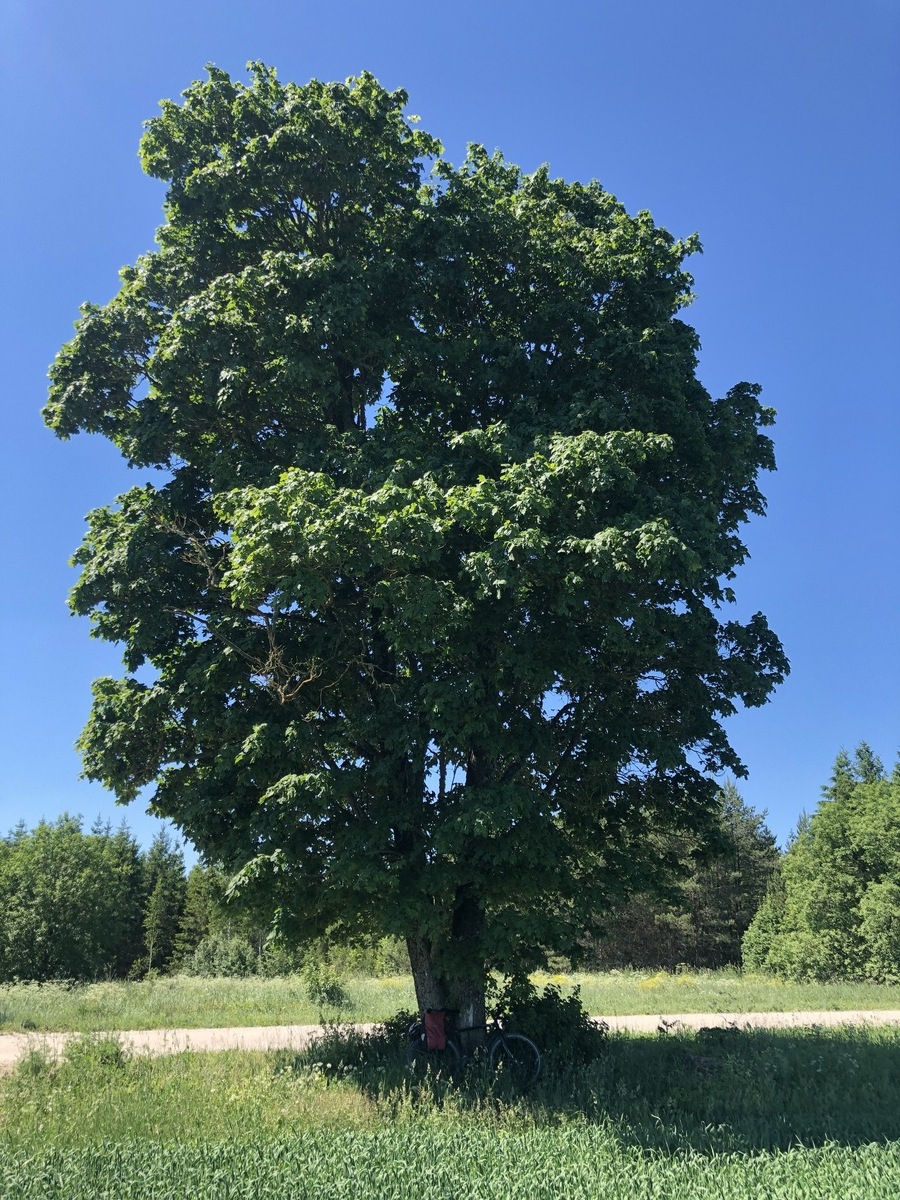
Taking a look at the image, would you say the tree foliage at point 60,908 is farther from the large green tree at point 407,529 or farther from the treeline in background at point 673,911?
the large green tree at point 407,529

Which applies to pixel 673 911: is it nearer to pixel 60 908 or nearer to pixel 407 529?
pixel 407 529

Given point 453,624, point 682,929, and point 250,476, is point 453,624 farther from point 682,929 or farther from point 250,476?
point 682,929

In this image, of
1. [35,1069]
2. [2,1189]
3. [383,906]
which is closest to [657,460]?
[383,906]

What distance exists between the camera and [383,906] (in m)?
9.12

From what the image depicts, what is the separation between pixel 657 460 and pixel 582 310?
8.24 ft

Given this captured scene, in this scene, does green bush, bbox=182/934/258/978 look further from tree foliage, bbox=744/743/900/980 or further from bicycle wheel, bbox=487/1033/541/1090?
bicycle wheel, bbox=487/1033/541/1090

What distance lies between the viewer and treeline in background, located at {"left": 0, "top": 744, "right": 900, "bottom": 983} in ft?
136

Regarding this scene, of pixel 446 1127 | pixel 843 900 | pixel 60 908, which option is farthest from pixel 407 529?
pixel 60 908

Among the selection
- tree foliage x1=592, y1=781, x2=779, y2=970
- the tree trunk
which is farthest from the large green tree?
tree foliage x1=592, y1=781, x2=779, y2=970

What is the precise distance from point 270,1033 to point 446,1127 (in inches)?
364

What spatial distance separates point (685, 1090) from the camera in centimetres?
→ 882

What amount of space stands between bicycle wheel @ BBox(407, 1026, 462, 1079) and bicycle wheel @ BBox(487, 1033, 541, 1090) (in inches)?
18.7

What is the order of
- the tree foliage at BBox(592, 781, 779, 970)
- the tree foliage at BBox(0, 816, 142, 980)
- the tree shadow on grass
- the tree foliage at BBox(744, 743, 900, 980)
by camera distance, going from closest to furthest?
the tree shadow on grass, the tree foliage at BBox(744, 743, 900, 980), the tree foliage at BBox(0, 816, 142, 980), the tree foliage at BBox(592, 781, 779, 970)

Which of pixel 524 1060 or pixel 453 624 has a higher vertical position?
pixel 453 624
